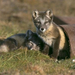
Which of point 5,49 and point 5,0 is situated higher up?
point 5,49

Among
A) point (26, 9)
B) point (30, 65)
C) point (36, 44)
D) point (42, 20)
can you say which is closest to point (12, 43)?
point (36, 44)

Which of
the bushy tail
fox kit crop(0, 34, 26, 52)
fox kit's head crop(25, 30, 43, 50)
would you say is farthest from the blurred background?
the bushy tail

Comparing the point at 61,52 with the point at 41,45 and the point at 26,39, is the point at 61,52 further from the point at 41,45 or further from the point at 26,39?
the point at 26,39

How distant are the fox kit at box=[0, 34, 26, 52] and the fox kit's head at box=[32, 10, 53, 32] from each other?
1.05 m

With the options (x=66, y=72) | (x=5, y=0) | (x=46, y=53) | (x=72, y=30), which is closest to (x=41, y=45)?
(x=46, y=53)

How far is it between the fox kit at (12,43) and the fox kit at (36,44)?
0.22m

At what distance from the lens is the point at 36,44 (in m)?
7.10

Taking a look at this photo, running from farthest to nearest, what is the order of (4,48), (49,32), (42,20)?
1. (4,48)
2. (49,32)
3. (42,20)

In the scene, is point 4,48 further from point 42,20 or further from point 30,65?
point 30,65

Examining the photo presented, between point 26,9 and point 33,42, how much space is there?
31.3ft

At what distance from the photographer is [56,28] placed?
673 centimetres

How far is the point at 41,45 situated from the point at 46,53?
36 centimetres

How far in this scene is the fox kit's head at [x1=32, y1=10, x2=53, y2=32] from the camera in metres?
6.39

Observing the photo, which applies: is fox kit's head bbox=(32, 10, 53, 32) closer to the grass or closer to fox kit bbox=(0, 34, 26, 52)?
the grass
